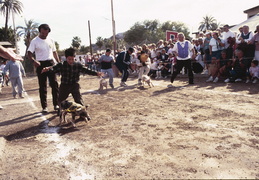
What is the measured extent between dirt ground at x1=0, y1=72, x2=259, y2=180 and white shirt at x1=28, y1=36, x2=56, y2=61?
1497 mm

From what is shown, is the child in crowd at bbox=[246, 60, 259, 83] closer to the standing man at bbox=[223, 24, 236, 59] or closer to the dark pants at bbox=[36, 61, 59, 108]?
the standing man at bbox=[223, 24, 236, 59]

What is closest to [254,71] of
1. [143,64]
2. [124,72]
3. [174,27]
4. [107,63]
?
[143,64]

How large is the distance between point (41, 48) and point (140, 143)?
3903 millimetres

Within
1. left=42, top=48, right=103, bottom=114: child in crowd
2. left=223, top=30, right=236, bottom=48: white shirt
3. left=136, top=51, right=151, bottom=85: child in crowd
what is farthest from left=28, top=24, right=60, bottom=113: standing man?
left=223, top=30, right=236, bottom=48: white shirt

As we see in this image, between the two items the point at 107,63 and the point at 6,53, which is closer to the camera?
the point at 6,53

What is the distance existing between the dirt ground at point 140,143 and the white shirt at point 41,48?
150cm

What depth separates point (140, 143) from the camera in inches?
141

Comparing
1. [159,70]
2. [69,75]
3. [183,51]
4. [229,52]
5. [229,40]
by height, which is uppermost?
[229,40]

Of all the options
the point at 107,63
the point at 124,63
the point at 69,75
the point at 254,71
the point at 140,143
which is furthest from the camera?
the point at 124,63

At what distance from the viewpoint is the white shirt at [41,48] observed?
19.5ft

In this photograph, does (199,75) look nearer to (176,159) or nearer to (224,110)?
(224,110)

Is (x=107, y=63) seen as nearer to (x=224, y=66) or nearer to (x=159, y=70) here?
(x=159, y=70)

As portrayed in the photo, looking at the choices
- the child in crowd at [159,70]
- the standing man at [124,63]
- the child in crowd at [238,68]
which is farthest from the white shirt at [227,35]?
the standing man at [124,63]

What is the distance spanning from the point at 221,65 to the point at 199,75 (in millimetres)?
1705
